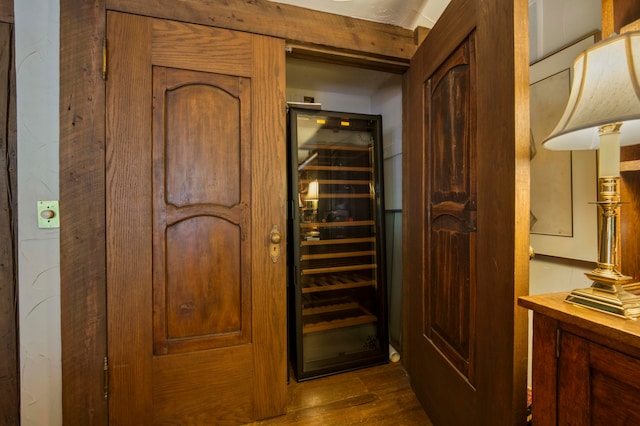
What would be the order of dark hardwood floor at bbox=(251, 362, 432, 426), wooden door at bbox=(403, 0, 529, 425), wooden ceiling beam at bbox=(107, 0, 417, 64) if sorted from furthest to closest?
dark hardwood floor at bbox=(251, 362, 432, 426), wooden ceiling beam at bbox=(107, 0, 417, 64), wooden door at bbox=(403, 0, 529, 425)

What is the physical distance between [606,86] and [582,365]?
65 cm

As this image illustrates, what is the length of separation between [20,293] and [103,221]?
451 millimetres

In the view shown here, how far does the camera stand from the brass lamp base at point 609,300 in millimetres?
599

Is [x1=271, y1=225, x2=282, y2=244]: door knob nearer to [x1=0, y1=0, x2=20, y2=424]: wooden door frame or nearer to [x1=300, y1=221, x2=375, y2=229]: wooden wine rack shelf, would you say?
[x1=300, y1=221, x2=375, y2=229]: wooden wine rack shelf

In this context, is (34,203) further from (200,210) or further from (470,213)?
(470,213)

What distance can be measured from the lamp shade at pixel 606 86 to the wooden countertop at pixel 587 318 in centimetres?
43

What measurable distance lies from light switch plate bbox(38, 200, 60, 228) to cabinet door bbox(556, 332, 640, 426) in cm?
192

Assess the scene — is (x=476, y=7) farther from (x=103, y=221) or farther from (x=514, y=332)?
(x=103, y=221)

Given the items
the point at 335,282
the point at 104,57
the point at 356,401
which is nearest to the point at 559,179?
the point at 335,282

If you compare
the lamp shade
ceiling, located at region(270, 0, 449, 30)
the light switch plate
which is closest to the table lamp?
the lamp shade

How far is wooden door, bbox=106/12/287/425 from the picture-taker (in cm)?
128

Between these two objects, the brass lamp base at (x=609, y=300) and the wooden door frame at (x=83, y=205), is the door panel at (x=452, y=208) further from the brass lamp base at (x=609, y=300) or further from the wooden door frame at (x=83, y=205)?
the wooden door frame at (x=83, y=205)

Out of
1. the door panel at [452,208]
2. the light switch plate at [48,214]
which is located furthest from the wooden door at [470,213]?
the light switch plate at [48,214]

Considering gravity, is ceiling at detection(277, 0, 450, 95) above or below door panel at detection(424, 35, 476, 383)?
above
